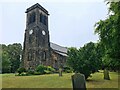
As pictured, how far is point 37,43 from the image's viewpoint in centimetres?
5941

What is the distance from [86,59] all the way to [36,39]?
3637 centimetres

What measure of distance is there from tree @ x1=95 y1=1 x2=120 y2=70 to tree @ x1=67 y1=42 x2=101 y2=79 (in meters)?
2.27

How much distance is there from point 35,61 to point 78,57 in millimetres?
33828

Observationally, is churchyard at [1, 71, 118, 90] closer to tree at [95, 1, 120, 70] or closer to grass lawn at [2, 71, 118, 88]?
grass lawn at [2, 71, 118, 88]

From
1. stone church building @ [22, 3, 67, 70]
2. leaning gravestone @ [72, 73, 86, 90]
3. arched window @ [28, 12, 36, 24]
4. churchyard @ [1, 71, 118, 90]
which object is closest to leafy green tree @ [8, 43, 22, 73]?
stone church building @ [22, 3, 67, 70]

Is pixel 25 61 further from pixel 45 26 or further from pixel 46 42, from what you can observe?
pixel 45 26

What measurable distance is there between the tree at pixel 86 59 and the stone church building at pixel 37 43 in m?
32.5

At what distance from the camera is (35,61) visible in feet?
188

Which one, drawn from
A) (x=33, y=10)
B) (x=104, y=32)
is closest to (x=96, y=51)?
(x=104, y=32)

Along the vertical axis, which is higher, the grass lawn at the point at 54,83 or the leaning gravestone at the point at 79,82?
the leaning gravestone at the point at 79,82

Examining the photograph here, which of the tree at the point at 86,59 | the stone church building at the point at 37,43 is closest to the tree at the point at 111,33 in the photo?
the tree at the point at 86,59

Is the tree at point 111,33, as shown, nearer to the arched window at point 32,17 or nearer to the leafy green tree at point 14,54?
the arched window at point 32,17

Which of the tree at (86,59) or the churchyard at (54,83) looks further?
the tree at (86,59)

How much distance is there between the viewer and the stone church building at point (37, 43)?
58.5m
